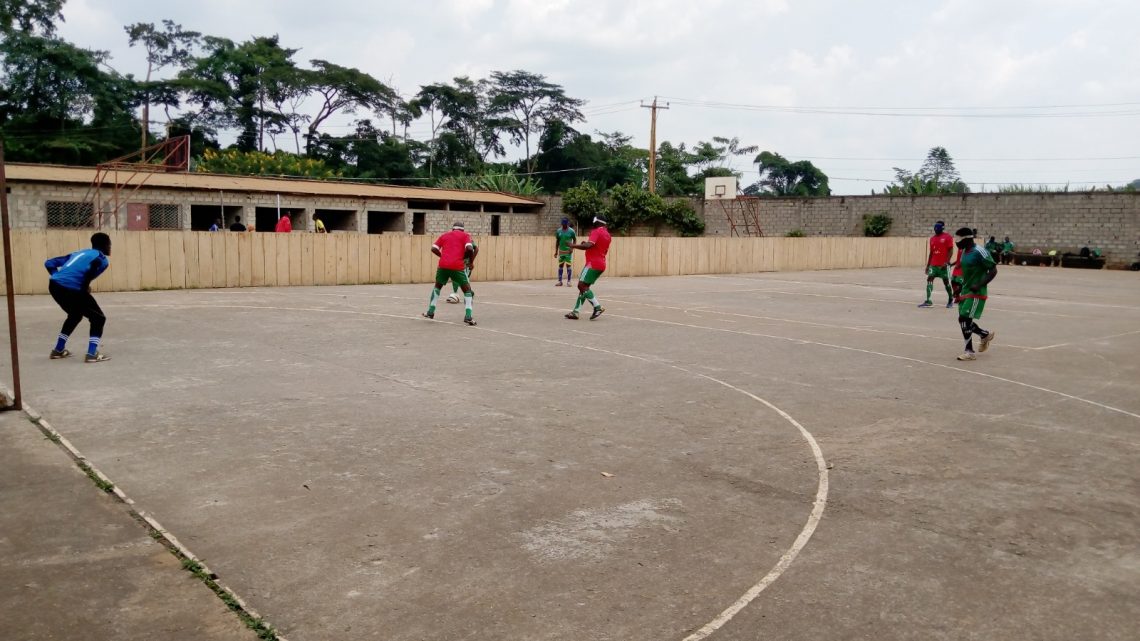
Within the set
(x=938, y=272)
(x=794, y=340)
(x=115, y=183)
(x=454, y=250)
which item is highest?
(x=115, y=183)

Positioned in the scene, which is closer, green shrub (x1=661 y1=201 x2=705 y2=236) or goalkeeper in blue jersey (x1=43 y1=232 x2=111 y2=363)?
goalkeeper in blue jersey (x1=43 y1=232 x2=111 y2=363)

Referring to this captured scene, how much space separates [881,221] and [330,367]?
38.7m

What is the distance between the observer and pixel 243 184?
3397 cm

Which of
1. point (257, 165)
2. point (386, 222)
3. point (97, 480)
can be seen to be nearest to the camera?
point (97, 480)

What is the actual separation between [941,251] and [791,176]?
217 ft

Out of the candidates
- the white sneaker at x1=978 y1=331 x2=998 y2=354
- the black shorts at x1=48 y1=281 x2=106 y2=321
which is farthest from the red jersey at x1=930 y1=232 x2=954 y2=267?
the black shorts at x1=48 y1=281 x2=106 y2=321

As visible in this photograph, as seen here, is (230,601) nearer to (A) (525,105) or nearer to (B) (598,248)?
(B) (598,248)

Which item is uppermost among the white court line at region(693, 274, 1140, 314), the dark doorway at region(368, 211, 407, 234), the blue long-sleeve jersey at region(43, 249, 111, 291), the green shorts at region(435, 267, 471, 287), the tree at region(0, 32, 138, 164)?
the tree at region(0, 32, 138, 164)

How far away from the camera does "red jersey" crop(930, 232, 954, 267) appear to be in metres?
18.8

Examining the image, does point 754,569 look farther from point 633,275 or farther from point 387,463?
point 633,275

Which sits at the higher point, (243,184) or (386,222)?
(243,184)

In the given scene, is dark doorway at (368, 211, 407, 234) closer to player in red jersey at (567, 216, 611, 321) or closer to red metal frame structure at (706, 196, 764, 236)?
red metal frame structure at (706, 196, 764, 236)

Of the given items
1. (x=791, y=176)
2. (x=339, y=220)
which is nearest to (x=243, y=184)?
(x=339, y=220)

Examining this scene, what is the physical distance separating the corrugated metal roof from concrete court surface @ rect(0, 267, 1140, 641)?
2103 cm
